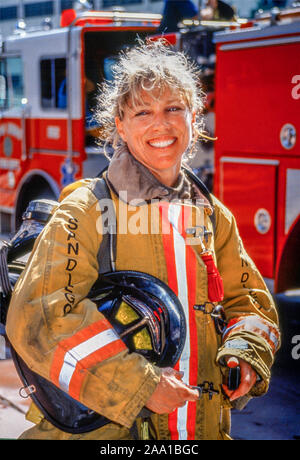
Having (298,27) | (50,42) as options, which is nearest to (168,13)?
(50,42)

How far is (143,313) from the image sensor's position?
5.16 ft

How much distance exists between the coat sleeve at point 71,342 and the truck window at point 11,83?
524cm

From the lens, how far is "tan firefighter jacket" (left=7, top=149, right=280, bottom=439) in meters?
1.44

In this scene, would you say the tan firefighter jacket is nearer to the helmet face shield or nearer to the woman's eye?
the helmet face shield

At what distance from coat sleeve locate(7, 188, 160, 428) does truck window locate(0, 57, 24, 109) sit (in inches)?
206

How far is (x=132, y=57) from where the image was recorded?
1729mm

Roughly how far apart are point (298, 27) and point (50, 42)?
3.01 m

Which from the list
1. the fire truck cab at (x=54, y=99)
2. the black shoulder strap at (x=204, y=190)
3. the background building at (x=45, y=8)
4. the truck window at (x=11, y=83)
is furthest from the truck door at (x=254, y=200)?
the background building at (x=45, y=8)

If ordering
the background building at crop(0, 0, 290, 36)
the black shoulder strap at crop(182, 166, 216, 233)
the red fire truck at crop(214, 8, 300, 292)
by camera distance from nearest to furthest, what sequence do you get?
the black shoulder strap at crop(182, 166, 216, 233) < the red fire truck at crop(214, 8, 300, 292) < the background building at crop(0, 0, 290, 36)

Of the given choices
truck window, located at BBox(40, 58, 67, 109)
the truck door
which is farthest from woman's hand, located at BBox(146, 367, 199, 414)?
truck window, located at BBox(40, 58, 67, 109)

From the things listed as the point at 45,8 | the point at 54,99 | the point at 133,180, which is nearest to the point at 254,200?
the point at 133,180

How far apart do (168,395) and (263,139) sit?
2.63 m

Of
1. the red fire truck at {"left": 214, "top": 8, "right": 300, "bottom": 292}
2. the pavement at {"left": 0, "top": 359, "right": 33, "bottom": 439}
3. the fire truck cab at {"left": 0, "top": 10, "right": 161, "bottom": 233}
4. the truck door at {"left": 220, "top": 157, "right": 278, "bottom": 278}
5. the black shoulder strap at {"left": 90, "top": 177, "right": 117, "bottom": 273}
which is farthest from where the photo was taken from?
the fire truck cab at {"left": 0, "top": 10, "right": 161, "bottom": 233}

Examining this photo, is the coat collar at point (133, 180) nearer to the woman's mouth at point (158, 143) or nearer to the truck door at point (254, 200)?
the woman's mouth at point (158, 143)
